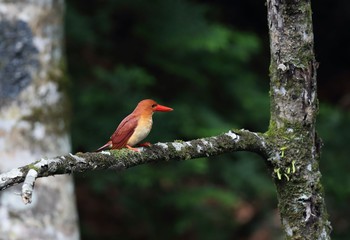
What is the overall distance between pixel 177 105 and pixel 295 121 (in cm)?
488

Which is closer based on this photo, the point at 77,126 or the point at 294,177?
the point at 294,177

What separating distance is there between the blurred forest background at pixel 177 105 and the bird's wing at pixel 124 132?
4.26 meters

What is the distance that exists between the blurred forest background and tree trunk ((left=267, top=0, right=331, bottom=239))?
426cm

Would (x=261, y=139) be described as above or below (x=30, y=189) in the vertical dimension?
above

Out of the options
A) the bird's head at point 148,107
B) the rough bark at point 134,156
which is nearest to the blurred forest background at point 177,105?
the bird's head at point 148,107

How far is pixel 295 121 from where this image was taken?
2502 millimetres

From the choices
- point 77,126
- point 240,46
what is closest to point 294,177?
point 77,126

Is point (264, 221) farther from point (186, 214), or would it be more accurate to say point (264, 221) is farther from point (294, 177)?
point (294, 177)

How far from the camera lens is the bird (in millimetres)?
2504

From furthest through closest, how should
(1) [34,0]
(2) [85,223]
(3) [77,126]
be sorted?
(2) [85,223], (3) [77,126], (1) [34,0]

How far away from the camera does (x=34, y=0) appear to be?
16.4 ft

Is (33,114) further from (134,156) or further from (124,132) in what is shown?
(134,156)

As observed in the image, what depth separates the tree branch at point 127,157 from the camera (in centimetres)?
190

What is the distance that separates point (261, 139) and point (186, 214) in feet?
18.6
